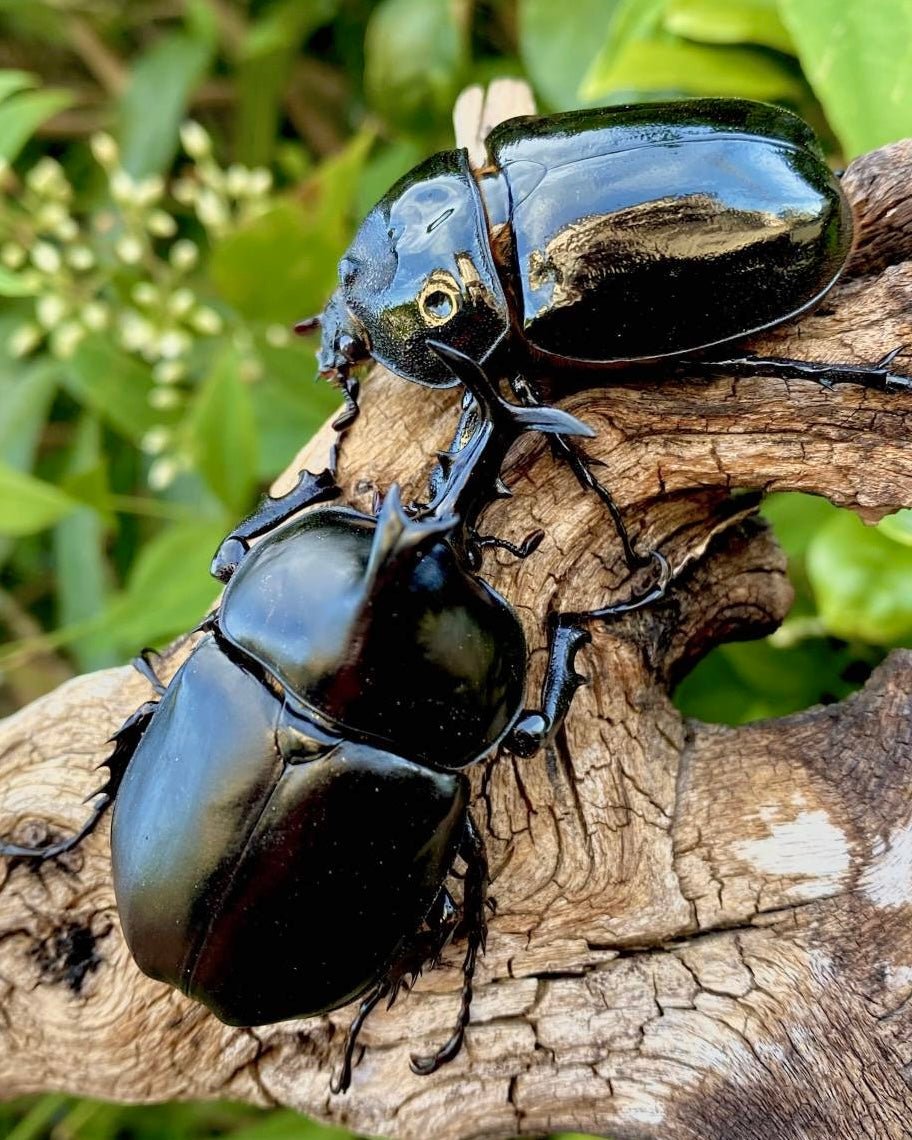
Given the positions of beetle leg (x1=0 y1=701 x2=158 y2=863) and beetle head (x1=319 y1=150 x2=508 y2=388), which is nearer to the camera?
beetle leg (x1=0 y1=701 x2=158 y2=863)

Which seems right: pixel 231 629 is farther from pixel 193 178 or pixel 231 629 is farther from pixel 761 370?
pixel 193 178

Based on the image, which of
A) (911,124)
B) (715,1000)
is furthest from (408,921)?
(911,124)

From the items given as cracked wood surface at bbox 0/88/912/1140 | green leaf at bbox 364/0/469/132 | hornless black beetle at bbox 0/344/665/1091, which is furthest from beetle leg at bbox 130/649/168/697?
green leaf at bbox 364/0/469/132

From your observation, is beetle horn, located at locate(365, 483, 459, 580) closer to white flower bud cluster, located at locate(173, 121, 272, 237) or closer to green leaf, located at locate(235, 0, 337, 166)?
white flower bud cluster, located at locate(173, 121, 272, 237)

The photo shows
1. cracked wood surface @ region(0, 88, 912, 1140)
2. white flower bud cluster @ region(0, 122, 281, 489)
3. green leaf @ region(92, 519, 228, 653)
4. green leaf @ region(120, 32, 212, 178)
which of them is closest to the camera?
cracked wood surface @ region(0, 88, 912, 1140)

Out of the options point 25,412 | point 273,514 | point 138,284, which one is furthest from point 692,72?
point 25,412

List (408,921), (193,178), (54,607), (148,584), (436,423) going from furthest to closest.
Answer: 1. (54,607)
2. (193,178)
3. (148,584)
4. (436,423)
5. (408,921)

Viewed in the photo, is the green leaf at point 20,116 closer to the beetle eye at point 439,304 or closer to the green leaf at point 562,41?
the green leaf at point 562,41

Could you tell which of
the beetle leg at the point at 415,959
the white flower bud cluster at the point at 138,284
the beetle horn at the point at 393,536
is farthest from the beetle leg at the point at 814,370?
the white flower bud cluster at the point at 138,284
